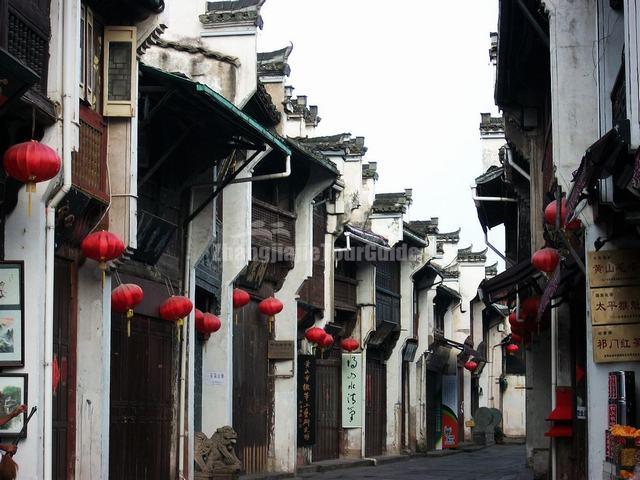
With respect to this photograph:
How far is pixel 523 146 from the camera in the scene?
25.9 metres

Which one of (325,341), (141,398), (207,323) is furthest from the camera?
(325,341)

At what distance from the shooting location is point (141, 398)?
845 inches

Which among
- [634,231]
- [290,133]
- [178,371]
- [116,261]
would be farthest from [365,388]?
[634,231]

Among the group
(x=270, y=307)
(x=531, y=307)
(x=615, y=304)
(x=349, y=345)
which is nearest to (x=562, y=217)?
(x=615, y=304)

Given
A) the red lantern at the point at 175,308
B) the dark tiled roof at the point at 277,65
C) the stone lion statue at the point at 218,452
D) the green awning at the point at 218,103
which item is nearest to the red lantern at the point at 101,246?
the green awning at the point at 218,103

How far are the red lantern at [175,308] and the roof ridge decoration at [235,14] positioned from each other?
20.8 feet

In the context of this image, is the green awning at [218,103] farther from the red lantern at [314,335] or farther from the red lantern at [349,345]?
the red lantern at [349,345]

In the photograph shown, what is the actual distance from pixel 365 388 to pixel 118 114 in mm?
22882

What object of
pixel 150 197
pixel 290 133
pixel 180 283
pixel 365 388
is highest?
pixel 290 133

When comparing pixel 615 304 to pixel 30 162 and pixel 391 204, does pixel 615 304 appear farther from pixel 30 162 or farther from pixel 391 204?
pixel 391 204

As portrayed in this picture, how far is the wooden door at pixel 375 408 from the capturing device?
134ft

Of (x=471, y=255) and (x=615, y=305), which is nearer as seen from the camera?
(x=615, y=305)

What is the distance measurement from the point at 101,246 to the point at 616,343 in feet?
21.9

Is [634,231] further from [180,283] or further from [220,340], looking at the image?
[220,340]
